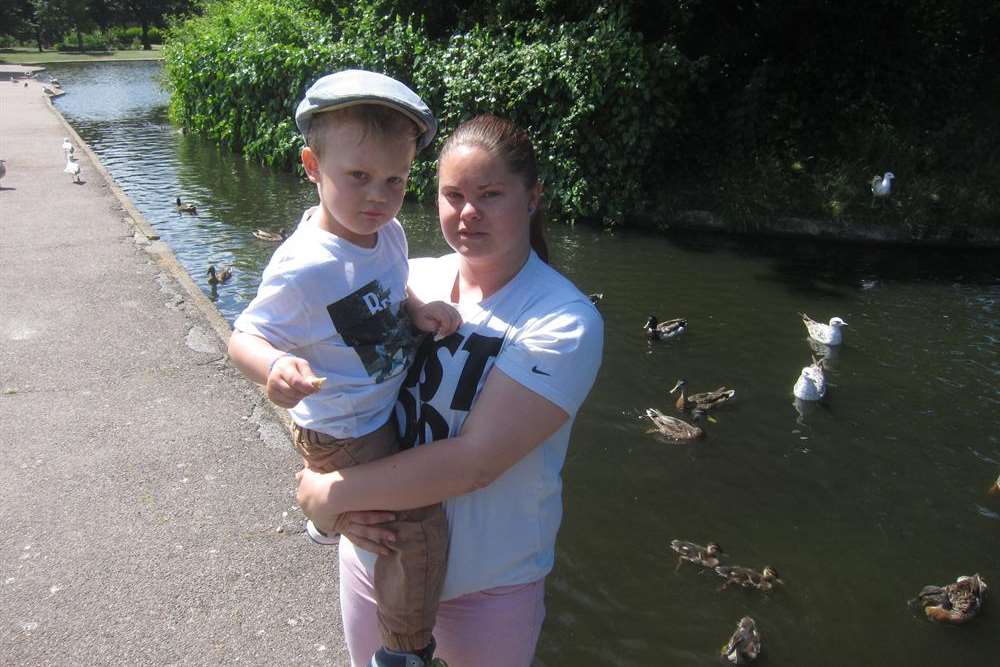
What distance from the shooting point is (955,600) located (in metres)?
4.89

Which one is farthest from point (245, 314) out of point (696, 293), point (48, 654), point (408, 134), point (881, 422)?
point (696, 293)

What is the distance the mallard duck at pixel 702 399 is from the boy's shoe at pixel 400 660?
5335 millimetres

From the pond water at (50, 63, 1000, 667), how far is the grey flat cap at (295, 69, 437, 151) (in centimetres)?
342

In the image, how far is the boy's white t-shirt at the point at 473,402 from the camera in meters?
1.95

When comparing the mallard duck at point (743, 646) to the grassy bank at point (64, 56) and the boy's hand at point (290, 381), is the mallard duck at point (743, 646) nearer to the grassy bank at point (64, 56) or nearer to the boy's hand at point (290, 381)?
the boy's hand at point (290, 381)

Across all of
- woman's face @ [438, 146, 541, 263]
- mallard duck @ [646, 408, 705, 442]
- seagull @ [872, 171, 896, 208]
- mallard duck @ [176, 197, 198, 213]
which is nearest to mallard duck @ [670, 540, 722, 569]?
mallard duck @ [646, 408, 705, 442]

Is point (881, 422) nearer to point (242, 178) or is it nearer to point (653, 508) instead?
point (653, 508)

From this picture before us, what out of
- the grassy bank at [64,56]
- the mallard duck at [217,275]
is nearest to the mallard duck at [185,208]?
the mallard duck at [217,275]

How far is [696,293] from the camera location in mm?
10469

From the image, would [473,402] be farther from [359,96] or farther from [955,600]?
[955,600]

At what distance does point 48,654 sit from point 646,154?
11.6 m

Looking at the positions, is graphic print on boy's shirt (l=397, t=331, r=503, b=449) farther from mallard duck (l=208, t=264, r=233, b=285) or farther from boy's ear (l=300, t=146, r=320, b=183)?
mallard duck (l=208, t=264, r=233, b=285)

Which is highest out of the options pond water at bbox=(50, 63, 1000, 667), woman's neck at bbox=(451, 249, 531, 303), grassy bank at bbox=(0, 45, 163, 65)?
woman's neck at bbox=(451, 249, 531, 303)

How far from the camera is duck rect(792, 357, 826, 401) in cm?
735
